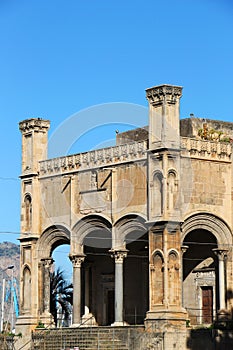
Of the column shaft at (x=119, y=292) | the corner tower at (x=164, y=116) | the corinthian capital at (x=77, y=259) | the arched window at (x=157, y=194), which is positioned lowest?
the column shaft at (x=119, y=292)

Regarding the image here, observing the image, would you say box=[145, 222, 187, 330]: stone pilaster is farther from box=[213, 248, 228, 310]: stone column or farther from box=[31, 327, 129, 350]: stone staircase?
box=[213, 248, 228, 310]: stone column

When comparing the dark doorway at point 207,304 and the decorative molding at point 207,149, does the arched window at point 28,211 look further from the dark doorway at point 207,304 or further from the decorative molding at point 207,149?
the decorative molding at point 207,149

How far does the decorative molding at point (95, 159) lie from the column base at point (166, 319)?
665 cm

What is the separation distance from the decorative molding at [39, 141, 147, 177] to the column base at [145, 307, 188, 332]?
6649mm

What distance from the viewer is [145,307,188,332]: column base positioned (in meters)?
44.7

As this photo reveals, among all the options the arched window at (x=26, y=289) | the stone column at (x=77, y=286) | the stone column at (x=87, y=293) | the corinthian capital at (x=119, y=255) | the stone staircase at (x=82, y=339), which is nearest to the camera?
the stone staircase at (x=82, y=339)

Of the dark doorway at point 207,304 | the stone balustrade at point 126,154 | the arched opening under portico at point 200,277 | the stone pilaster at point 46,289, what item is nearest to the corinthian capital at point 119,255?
the arched opening under portico at point 200,277

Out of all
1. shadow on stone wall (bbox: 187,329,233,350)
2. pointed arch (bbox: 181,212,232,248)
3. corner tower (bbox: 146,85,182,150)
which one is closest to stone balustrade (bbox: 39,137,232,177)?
corner tower (bbox: 146,85,182,150)

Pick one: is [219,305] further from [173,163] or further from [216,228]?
[173,163]

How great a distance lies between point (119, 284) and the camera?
47.2m

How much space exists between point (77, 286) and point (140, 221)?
16.1ft

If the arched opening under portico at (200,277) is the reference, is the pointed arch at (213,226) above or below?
above

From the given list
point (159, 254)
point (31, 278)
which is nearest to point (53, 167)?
point (31, 278)

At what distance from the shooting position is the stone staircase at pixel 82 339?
4600cm
